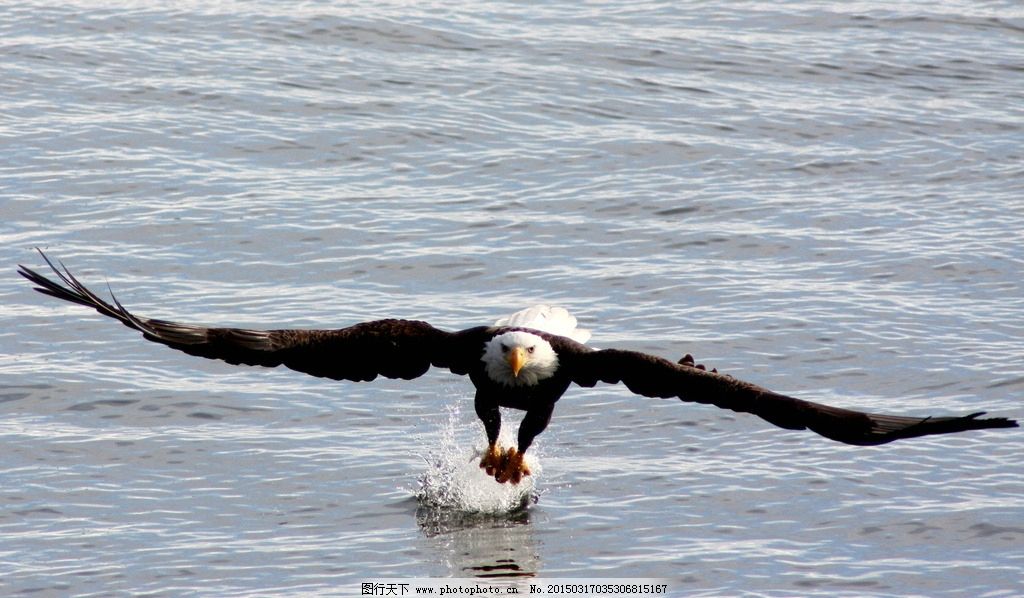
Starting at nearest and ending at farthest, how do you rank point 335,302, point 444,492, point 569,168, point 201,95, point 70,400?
point 444,492, point 70,400, point 335,302, point 569,168, point 201,95

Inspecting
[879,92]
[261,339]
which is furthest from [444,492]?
[879,92]

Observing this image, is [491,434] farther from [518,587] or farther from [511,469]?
[518,587]

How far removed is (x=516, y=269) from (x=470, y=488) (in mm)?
4183

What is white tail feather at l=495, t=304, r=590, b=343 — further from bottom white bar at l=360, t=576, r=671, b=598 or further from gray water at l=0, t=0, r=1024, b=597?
bottom white bar at l=360, t=576, r=671, b=598

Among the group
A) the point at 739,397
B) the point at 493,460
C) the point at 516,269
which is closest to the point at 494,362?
the point at 493,460

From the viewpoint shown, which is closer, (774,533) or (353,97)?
(774,533)

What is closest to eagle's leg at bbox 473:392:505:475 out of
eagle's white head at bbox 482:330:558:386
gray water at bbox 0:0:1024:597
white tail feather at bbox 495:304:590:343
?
gray water at bbox 0:0:1024:597

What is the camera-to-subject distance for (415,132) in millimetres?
18094

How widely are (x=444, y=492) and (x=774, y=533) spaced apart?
1914mm

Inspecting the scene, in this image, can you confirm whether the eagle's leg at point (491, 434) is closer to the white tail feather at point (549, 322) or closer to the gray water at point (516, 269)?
the gray water at point (516, 269)

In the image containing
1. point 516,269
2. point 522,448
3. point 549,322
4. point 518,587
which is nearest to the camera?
point 518,587

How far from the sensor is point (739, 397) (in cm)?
896

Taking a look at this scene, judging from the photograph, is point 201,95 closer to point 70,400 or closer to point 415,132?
point 415,132

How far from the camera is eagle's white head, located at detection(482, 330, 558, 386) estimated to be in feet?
31.8
